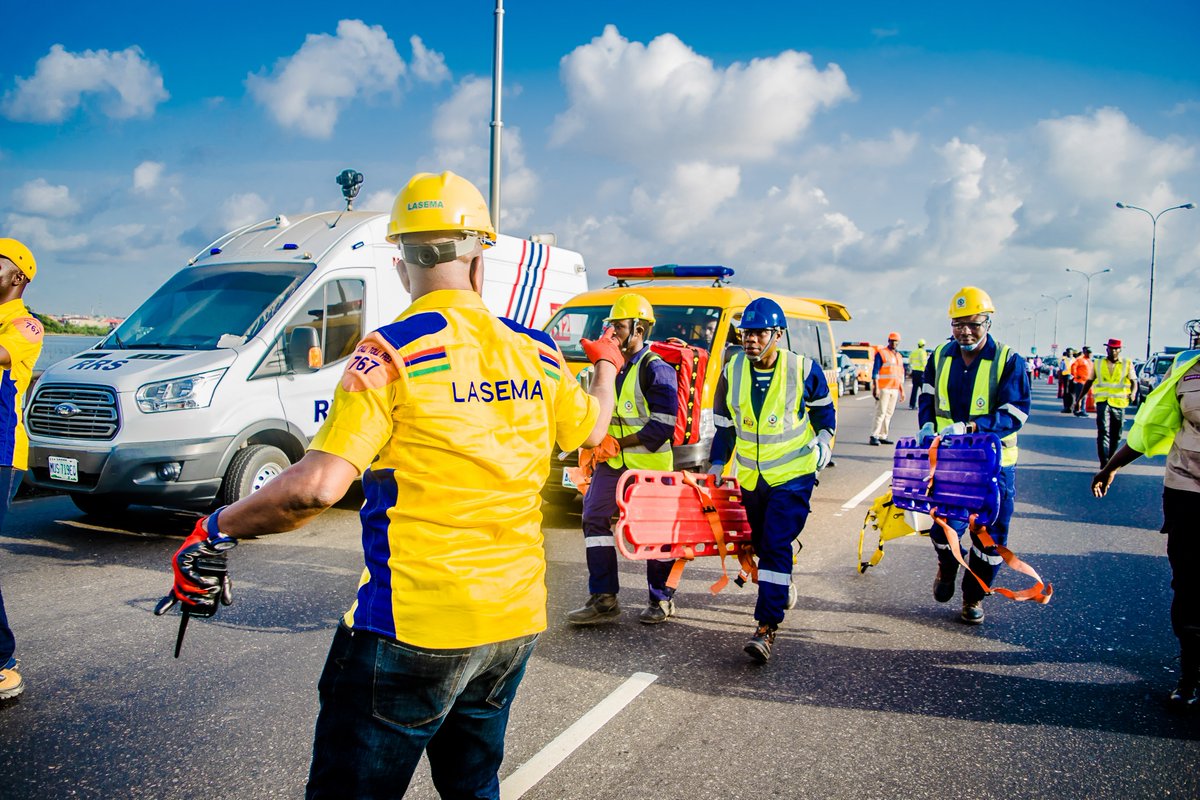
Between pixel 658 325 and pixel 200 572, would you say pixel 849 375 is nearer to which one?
pixel 658 325

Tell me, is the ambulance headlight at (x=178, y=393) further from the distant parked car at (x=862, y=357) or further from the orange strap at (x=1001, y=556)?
the distant parked car at (x=862, y=357)

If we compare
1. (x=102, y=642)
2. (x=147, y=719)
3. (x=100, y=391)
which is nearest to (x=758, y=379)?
(x=147, y=719)

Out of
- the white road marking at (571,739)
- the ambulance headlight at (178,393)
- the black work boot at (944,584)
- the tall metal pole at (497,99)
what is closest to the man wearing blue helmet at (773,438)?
the white road marking at (571,739)

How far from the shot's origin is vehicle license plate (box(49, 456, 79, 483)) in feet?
21.5

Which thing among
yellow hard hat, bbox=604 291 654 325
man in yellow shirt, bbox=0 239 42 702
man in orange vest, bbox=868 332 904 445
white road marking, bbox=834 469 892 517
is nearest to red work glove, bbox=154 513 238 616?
man in yellow shirt, bbox=0 239 42 702

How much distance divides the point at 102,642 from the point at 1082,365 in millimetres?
26800

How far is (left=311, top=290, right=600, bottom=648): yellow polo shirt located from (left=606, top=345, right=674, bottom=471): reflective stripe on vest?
3.41 m

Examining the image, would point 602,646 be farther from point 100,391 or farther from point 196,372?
point 100,391

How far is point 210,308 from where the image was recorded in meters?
7.62

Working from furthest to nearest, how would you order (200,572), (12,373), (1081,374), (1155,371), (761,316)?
(1155,371) < (1081,374) < (761,316) < (12,373) < (200,572)

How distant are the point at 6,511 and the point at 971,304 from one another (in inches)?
213

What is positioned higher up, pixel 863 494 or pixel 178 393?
pixel 178 393

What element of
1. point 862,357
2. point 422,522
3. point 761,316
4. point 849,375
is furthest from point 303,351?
point 862,357

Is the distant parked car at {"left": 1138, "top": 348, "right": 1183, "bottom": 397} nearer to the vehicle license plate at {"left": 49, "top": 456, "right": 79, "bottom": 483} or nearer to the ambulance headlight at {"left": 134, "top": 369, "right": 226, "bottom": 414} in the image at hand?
the ambulance headlight at {"left": 134, "top": 369, "right": 226, "bottom": 414}
